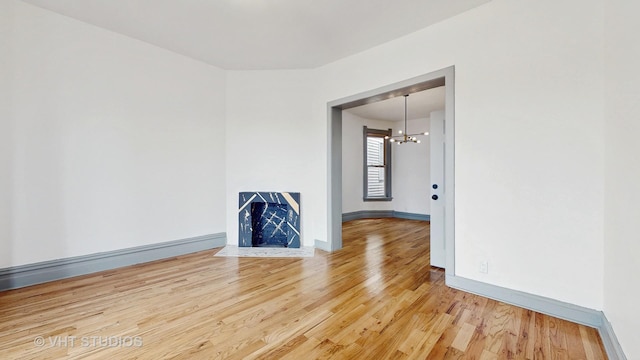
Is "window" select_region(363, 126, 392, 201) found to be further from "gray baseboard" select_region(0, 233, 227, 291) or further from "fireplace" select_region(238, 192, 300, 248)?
"gray baseboard" select_region(0, 233, 227, 291)

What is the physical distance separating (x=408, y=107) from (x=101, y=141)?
5690mm

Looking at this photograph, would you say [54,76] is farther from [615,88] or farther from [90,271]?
[615,88]

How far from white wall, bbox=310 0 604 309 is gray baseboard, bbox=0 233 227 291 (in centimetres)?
368

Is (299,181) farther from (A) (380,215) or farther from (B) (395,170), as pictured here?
(B) (395,170)

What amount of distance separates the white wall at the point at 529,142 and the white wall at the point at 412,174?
433cm

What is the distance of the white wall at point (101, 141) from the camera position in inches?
102

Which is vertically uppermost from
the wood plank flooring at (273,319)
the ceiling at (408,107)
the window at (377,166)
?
the ceiling at (408,107)

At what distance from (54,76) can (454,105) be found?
443 centimetres

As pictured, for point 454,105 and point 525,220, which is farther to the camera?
point 454,105

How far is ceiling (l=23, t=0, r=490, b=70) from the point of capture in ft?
8.29

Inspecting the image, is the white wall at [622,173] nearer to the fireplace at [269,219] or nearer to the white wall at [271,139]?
the white wall at [271,139]

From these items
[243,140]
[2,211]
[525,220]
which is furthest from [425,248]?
[2,211]

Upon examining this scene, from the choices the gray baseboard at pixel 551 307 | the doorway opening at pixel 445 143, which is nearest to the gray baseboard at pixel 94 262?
the doorway opening at pixel 445 143

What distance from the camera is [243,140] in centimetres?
418
